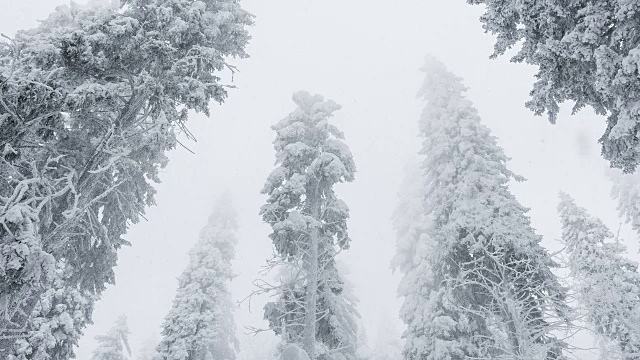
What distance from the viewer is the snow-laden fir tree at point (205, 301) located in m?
19.0

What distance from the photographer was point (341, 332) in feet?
45.0

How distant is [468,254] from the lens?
15.0m

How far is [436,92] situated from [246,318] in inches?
5288

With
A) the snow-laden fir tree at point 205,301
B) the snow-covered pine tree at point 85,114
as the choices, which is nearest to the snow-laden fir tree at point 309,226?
the snow-covered pine tree at point 85,114

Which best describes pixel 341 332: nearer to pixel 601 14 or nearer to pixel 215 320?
pixel 215 320

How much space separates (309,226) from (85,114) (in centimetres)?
730

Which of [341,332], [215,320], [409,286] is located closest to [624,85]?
[341,332]

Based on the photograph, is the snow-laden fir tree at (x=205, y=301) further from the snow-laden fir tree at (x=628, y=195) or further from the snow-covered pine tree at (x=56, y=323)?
the snow-laden fir tree at (x=628, y=195)

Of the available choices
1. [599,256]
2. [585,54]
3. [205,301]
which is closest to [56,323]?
[205,301]

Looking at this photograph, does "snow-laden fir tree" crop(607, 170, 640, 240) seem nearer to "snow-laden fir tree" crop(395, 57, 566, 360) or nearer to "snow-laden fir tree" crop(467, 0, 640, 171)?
"snow-laden fir tree" crop(395, 57, 566, 360)

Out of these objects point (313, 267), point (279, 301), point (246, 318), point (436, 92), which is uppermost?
point (246, 318)

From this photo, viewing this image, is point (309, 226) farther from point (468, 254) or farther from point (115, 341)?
point (115, 341)

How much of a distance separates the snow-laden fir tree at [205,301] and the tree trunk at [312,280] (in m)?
8.25

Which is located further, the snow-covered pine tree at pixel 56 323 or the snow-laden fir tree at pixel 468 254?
A: the snow-laden fir tree at pixel 468 254
